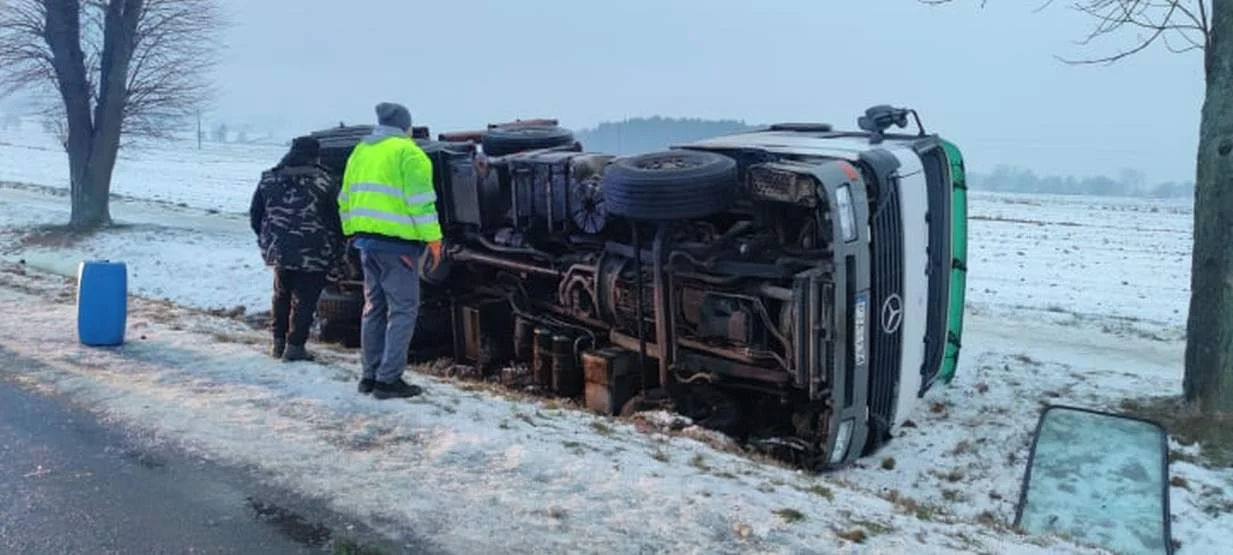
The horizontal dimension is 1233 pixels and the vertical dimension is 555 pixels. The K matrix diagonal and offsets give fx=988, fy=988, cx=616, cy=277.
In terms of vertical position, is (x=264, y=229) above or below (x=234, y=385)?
above

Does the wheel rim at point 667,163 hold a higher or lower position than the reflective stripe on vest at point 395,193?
higher

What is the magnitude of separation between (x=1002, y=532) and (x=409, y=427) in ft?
9.92

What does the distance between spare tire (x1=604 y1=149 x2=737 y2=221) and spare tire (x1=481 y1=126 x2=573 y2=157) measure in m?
2.52

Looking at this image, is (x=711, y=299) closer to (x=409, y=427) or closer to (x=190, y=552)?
(x=409, y=427)

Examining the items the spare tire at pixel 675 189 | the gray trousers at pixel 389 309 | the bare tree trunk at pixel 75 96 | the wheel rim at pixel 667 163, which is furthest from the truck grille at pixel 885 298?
the bare tree trunk at pixel 75 96

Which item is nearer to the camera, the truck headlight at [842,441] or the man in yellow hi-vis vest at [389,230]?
the man in yellow hi-vis vest at [389,230]

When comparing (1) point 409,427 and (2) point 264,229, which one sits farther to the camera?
(2) point 264,229

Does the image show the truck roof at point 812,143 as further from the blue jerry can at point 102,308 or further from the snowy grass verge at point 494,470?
the blue jerry can at point 102,308

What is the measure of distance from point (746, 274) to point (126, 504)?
3601 mm

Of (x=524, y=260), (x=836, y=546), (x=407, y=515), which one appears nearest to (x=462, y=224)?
(x=524, y=260)

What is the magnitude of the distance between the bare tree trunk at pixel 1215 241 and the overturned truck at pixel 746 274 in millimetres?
1744

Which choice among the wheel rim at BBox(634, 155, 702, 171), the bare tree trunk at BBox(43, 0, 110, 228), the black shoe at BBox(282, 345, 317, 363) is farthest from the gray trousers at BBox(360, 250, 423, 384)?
the bare tree trunk at BBox(43, 0, 110, 228)

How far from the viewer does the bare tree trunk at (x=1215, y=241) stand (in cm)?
725

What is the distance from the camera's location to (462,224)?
837 cm
